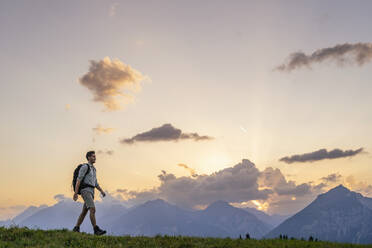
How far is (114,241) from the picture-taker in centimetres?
1636

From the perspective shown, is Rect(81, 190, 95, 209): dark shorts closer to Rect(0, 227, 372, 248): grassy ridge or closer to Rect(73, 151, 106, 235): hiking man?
Rect(73, 151, 106, 235): hiking man

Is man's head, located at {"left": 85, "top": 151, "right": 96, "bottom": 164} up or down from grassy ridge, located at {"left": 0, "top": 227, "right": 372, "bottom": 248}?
up

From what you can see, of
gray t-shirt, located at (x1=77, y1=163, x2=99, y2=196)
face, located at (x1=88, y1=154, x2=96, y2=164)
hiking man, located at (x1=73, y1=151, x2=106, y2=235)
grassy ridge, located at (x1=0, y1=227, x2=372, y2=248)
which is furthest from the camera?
face, located at (x1=88, y1=154, x2=96, y2=164)

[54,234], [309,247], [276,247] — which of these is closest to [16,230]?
[54,234]

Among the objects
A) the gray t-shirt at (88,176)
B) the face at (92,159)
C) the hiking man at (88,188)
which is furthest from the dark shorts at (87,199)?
the face at (92,159)

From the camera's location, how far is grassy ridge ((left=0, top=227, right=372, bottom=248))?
15.4 meters

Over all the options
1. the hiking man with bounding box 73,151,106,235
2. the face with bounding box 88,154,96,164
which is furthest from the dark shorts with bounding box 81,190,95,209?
the face with bounding box 88,154,96,164

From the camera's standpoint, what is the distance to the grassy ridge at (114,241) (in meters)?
15.4

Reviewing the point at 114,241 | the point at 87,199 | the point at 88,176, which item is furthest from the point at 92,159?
the point at 114,241

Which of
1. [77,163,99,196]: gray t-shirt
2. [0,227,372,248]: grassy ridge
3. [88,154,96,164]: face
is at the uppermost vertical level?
[88,154,96,164]: face

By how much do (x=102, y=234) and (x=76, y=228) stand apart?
1420 millimetres

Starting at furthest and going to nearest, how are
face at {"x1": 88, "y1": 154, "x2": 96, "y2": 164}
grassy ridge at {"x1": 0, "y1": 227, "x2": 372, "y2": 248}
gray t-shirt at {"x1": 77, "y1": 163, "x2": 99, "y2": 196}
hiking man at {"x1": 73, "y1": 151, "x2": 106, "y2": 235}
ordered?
face at {"x1": 88, "y1": 154, "x2": 96, "y2": 164}, gray t-shirt at {"x1": 77, "y1": 163, "x2": 99, "y2": 196}, hiking man at {"x1": 73, "y1": 151, "x2": 106, "y2": 235}, grassy ridge at {"x1": 0, "y1": 227, "x2": 372, "y2": 248}

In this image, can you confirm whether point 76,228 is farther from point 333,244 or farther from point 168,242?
point 333,244

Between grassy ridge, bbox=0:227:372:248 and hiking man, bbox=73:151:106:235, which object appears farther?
hiking man, bbox=73:151:106:235
